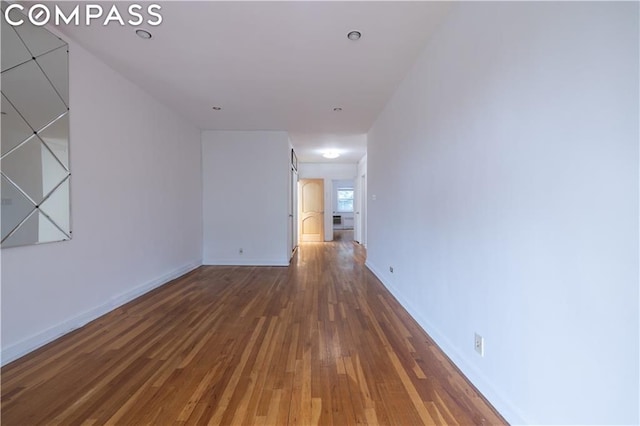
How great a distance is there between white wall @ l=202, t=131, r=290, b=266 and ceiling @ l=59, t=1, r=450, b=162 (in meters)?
1.06

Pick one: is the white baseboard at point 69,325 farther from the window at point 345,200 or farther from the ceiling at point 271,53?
the window at point 345,200

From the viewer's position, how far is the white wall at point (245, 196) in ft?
16.6

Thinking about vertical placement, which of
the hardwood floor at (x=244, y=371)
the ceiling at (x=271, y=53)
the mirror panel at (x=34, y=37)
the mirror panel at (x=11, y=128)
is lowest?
the hardwood floor at (x=244, y=371)

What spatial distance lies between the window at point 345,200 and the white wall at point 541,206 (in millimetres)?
11316

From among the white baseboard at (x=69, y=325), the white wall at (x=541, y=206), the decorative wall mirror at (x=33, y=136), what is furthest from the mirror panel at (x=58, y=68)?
the white wall at (x=541, y=206)

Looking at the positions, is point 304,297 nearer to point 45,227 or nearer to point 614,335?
point 45,227

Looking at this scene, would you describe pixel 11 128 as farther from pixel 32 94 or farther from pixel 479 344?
pixel 479 344

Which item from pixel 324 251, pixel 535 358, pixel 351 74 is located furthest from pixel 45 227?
pixel 324 251

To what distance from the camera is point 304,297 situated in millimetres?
3246

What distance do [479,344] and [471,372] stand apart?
8.1 inches

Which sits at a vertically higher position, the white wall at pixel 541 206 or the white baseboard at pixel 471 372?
the white wall at pixel 541 206

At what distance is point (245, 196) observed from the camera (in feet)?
16.7

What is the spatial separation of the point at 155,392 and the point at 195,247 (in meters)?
3.54

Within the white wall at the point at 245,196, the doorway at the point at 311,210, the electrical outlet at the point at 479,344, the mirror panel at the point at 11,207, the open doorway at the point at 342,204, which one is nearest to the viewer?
the electrical outlet at the point at 479,344
